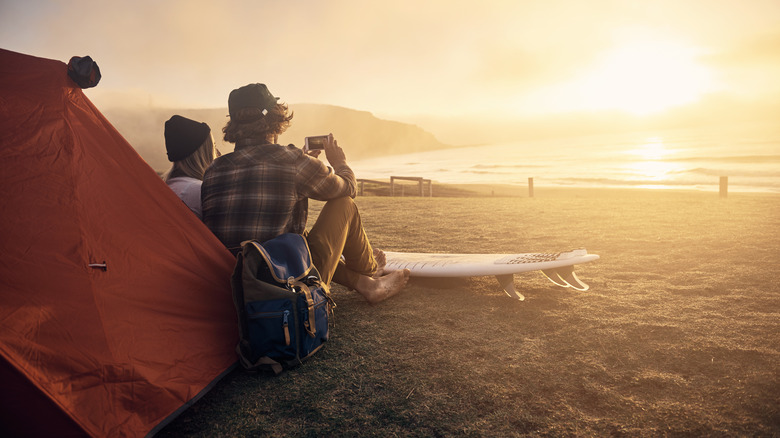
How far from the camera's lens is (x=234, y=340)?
2186 mm

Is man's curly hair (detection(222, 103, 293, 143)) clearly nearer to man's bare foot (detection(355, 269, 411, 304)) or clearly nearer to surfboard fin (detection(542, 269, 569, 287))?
man's bare foot (detection(355, 269, 411, 304))

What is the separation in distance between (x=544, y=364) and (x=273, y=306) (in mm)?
1320

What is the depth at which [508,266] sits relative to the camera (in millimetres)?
3104

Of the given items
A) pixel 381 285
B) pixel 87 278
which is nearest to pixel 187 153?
pixel 87 278

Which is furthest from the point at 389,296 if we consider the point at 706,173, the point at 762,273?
the point at 706,173

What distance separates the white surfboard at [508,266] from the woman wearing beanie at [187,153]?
1555 millimetres

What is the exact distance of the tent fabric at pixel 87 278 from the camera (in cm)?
146

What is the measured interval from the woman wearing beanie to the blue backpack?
0.72m

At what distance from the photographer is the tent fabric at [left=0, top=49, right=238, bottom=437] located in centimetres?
146

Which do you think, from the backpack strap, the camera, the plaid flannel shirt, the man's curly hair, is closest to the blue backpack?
the backpack strap

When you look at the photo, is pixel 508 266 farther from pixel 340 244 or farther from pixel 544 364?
pixel 340 244

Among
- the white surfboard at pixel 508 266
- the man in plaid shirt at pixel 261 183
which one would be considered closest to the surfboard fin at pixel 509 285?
the white surfboard at pixel 508 266

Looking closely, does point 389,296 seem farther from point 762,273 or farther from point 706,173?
point 706,173

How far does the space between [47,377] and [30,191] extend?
686 millimetres
